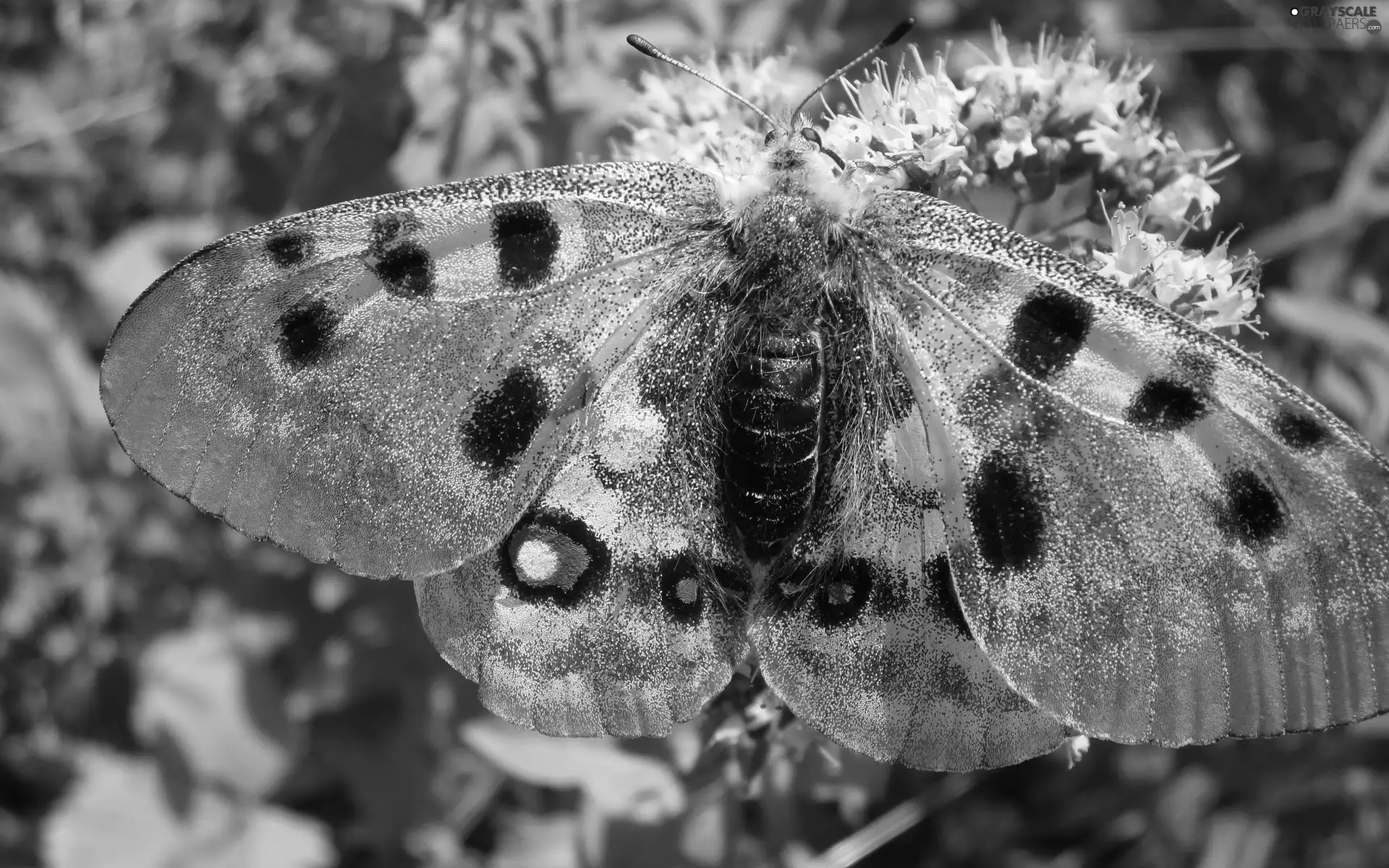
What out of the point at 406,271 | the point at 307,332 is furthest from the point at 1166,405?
the point at 307,332

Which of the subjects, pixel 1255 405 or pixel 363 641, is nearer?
pixel 1255 405

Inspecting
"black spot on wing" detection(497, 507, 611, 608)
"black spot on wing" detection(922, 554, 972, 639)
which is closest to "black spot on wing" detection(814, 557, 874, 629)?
"black spot on wing" detection(922, 554, 972, 639)

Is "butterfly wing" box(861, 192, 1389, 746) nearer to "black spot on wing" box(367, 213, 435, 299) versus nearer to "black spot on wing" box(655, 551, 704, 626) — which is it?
"black spot on wing" box(655, 551, 704, 626)

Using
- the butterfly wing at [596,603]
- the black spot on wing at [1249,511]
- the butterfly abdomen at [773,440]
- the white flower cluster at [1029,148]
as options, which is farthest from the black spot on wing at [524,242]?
the black spot on wing at [1249,511]

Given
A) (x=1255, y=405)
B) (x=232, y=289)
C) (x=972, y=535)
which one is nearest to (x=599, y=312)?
(x=232, y=289)

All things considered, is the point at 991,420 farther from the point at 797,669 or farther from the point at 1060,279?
the point at 797,669

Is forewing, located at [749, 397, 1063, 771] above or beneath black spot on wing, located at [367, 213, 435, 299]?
beneath

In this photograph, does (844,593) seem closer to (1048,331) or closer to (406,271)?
(1048,331)

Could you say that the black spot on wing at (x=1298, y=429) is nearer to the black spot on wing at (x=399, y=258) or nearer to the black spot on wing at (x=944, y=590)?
the black spot on wing at (x=944, y=590)
